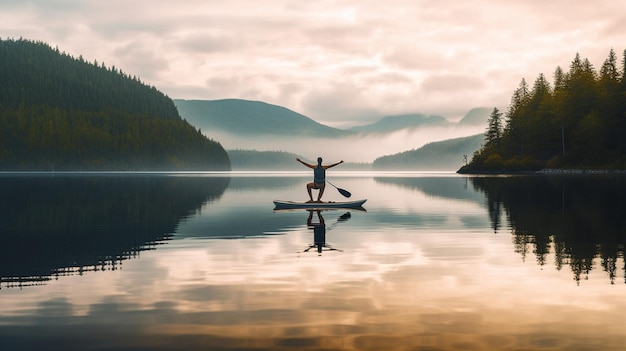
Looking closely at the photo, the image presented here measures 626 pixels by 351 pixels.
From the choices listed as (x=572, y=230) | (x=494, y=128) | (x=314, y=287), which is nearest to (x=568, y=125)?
(x=494, y=128)

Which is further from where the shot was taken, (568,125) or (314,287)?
(568,125)

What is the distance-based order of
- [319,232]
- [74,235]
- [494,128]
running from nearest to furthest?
[74,235]
[319,232]
[494,128]

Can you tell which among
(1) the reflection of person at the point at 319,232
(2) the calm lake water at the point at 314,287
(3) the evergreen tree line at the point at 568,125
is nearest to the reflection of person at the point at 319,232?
(1) the reflection of person at the point at 319,232

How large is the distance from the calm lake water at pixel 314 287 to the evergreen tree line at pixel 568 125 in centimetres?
11339

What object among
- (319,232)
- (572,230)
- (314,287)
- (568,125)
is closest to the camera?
(314,287)

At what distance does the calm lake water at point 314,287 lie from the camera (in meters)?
11.7

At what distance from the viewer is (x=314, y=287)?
16.3 m

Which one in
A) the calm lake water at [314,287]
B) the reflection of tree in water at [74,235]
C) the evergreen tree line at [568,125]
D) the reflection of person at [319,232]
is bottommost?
the calm lake water at [314,287]

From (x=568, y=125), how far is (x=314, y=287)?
469 ft

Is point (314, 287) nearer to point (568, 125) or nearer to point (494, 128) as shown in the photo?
point (568, 125)

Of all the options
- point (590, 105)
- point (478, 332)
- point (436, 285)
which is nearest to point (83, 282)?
point (436, 285)

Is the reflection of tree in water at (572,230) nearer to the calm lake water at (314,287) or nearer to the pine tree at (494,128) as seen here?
the calm lake water at (314,287)

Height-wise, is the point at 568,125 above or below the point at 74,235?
above

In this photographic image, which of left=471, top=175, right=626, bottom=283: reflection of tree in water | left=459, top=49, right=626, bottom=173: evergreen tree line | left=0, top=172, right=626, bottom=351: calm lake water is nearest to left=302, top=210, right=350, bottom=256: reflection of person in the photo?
left=0, top=172, right=626, bottom=351: calm lake water
